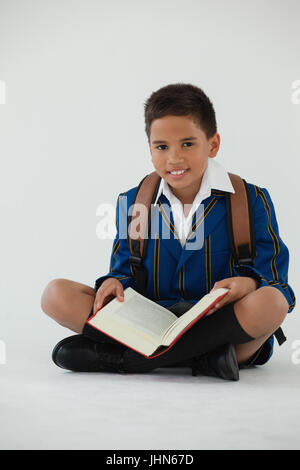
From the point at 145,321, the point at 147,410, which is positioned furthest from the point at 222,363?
the point at 147,410

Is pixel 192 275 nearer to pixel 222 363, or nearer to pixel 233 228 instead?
pixel 233 228

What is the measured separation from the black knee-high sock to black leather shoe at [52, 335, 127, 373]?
0.11 m

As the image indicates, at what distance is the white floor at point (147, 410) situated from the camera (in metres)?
0.98

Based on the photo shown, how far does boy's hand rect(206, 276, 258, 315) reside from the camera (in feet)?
4.57

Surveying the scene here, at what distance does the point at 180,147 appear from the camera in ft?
5.04

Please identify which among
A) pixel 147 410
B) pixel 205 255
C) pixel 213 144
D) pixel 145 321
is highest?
pixel 213 144

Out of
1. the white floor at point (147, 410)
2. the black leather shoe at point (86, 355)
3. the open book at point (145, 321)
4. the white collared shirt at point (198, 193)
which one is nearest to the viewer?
the white floor at point (147, 410)

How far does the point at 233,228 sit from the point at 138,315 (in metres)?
0.31

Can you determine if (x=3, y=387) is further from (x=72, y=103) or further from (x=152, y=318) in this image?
(x=72, y=103)

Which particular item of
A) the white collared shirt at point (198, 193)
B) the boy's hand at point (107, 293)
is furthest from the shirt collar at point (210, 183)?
the boy's hand at point (107, 293)

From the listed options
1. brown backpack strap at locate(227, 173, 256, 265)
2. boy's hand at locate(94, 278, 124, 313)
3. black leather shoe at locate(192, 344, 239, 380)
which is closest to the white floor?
black leather shoe at locate(192, 344, 239, 380)

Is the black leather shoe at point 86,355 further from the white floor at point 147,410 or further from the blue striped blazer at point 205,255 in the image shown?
the blue striped blazer at point 205,255

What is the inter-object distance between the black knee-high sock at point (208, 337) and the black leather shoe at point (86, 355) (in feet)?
0.35

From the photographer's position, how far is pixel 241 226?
1.53 meters
